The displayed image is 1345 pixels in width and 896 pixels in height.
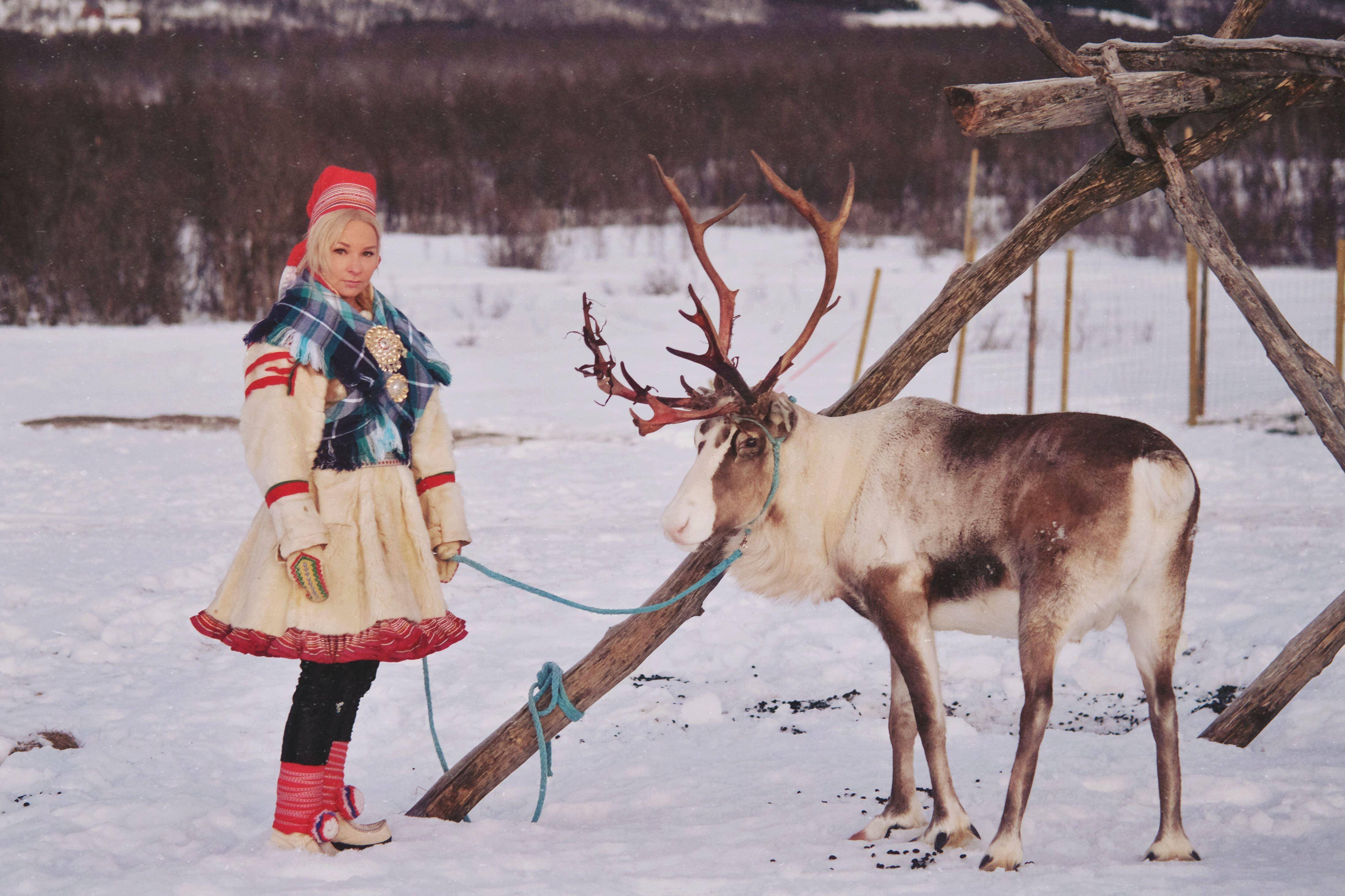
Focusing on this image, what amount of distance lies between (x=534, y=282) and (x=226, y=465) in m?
9.67

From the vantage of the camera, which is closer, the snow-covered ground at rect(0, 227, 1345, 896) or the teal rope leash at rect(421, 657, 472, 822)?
the snow-covered ground at rect(0, 227, 1345, 896)

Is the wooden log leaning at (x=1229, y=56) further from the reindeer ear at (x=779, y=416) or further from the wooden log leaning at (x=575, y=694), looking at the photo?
the wooden log leaning at (x=575, y=694)

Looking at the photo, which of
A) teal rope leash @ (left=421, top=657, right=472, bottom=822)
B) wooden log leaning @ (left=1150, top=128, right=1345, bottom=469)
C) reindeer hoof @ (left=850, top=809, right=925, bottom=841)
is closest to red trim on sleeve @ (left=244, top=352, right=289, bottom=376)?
teal rope leash @ (left=421, top=657, right=472, bottom=822)

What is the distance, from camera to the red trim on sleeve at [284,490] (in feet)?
10.6

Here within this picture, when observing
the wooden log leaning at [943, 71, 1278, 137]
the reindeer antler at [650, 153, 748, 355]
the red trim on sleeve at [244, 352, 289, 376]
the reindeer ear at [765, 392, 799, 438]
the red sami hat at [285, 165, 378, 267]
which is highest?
the wooden log leaning at [943, 71, 1278, 137]

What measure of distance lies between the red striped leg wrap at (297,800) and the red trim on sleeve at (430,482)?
88 centimetres

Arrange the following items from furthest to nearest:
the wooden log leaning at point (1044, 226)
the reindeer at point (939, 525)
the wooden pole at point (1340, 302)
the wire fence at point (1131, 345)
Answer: the wire fence at point (1131, 345) → the wooden pole at point (1340, 302) → the wooden log leaning at point (1044, 226) → the reindeer at point (939, 525)

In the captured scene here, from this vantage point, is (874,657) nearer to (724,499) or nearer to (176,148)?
(724,499)

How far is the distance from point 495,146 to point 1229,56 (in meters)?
24.5

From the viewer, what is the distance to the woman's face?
345 centimetres

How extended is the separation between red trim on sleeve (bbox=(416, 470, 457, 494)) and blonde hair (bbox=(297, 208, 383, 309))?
0.68 metres

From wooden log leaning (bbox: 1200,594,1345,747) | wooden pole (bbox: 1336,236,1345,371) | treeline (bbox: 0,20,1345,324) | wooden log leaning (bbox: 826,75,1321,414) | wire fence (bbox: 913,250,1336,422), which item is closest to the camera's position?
wooden log leaning (bbox: 826,75,1321,414)

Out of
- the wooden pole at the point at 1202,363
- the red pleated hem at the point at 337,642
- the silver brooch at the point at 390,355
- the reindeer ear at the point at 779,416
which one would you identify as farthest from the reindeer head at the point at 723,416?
the wooden pole at the point at 1202,363

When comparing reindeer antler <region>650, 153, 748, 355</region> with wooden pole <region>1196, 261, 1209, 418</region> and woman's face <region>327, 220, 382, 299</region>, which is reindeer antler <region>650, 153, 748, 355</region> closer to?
woman's face <region>327, 220, 382, 299</region>
